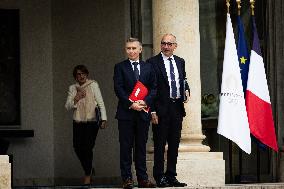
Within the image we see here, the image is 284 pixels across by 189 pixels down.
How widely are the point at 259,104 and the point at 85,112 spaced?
3061 millimetres

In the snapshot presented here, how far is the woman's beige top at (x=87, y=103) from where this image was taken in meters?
21.9

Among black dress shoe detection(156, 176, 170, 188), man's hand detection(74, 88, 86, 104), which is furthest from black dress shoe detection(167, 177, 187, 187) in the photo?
man's hand detection(74, 88, 86, 104)

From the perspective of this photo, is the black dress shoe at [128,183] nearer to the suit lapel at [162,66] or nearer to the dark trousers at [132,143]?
the dark trousers at [132,143]

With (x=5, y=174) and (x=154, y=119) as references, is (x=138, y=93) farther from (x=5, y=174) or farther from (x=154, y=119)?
(x=5, y=174)

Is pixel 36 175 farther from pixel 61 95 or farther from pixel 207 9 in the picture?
pixel 207 9

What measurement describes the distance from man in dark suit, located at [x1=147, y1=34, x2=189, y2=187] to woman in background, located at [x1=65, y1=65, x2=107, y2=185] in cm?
353

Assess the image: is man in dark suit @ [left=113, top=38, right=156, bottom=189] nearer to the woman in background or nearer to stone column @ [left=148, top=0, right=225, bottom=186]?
stone column @ [left=148, top=0, right=225, bottom=186]

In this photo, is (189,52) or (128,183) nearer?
(128,183)

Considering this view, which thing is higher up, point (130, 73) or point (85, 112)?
point (130, 73)

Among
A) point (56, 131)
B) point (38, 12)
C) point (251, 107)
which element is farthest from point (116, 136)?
point (251, 107)

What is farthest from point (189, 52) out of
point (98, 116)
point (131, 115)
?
point (98, 116)

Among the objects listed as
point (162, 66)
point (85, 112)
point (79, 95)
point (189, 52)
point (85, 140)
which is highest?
point (189, 52)

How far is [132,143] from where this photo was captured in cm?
1805

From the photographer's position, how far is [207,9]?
2281 centimetres
